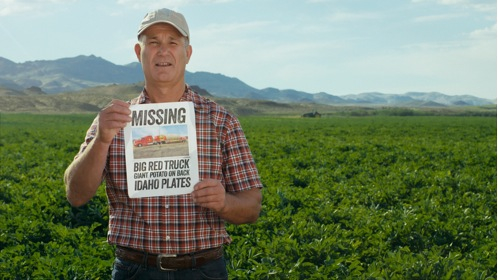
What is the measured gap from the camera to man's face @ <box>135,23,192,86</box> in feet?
9.66

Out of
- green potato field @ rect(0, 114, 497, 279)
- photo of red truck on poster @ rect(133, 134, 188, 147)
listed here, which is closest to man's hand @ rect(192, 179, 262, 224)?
photo of red truck on poster @ rect(133, 134, 188, 147)

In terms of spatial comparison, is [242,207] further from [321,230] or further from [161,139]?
[321,230]

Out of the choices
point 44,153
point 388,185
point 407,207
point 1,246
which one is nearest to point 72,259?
point 1,246

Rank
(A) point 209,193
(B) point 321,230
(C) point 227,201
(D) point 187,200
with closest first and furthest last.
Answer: (A) point 209,193 → (C) point 227,201 → (D) point 187,200 → (B) point 321,230

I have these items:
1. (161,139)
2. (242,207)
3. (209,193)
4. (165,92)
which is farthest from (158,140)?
(242,207)

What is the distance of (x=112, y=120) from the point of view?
108 inches

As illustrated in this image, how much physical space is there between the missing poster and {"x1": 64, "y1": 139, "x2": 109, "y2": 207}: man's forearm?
0.14 m

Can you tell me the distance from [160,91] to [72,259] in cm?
344

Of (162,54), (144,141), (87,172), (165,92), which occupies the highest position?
(162,54)

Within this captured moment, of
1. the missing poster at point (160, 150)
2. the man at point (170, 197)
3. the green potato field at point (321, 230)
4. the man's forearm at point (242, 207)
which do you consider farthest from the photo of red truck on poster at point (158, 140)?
the green potato field at point (321, 230)

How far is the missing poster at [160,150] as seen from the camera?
9.55ft

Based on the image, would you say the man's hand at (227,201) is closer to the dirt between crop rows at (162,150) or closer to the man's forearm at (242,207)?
the man's forearm at (242,207)

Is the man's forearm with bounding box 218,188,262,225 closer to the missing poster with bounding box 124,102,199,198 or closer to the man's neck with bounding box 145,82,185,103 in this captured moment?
the missing poster with bounding box 124,102,199,198

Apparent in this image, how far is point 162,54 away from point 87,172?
635mm
